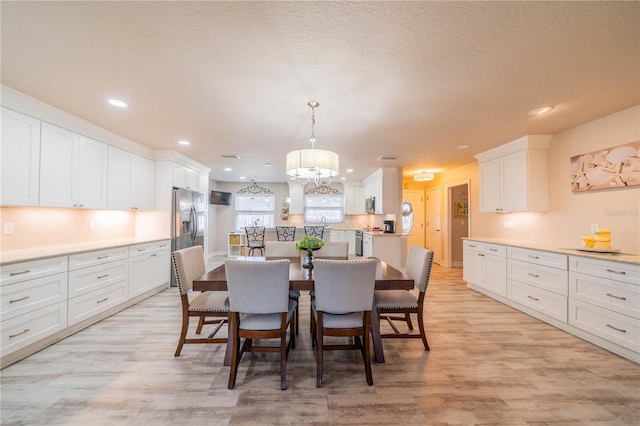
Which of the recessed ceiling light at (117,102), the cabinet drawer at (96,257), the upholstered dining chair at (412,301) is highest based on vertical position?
the recessed ceiling light at (117,102)

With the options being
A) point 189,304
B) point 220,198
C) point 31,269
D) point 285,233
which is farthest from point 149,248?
point 220,198

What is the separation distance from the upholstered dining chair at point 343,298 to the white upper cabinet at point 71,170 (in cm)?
316

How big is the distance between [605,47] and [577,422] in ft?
8.29

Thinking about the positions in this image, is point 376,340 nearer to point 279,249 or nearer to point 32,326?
point 279,249

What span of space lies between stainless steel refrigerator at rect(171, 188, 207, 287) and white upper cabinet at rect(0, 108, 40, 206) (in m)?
1.98

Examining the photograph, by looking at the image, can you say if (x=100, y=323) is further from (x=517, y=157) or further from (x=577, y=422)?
(x=517, y=157)

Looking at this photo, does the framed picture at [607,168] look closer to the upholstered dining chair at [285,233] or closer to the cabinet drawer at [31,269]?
the upholstered dining chair at [285,233]

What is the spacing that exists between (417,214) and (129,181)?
6.87 meters

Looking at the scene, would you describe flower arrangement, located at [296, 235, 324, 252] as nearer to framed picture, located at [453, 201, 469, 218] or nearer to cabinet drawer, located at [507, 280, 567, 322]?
cabinet drawer, located at [507, 280, 567, 322]

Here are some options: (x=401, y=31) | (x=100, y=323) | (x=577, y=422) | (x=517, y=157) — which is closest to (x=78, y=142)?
(x=100, y=323)

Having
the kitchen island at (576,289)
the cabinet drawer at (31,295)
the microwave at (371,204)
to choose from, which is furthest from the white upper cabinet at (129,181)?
the kitchen island at (576,289)

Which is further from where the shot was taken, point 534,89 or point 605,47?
point 534,89

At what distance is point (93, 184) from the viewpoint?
335 cm

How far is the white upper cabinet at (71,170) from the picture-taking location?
275 centimetres
